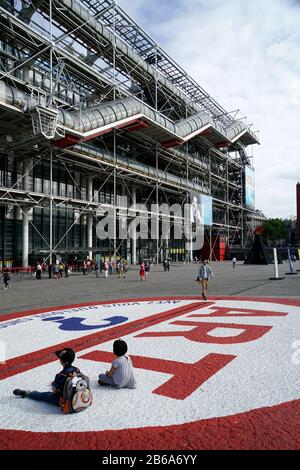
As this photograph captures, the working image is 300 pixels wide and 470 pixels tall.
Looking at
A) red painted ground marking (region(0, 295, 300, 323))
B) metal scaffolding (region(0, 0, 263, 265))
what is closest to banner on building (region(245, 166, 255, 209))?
metal scaffolding (region(0, 0, 263, 265))

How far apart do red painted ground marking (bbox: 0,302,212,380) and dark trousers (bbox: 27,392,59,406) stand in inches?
46.5

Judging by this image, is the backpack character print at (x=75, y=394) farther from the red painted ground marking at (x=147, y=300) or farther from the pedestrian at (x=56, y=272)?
the pedestrian at (x=56, y=272)

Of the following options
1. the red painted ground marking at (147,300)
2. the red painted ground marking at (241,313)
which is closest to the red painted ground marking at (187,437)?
the red painted ground marking at (241,313)

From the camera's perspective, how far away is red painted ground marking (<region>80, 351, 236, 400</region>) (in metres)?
5.02

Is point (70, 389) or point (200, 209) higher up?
point (200, 209)

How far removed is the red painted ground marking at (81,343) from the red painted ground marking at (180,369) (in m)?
0.72

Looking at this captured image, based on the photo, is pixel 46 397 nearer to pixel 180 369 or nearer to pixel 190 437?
pixel 190 437

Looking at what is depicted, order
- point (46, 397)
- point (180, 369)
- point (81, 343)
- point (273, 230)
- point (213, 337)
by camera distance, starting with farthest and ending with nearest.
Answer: point (273, 230) < point (213, 337) < point (81, 343) < point (180, 369) < point (46, 397)

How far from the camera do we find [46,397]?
4652 millimetres

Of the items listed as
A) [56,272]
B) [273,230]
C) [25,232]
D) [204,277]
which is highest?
[273,230]

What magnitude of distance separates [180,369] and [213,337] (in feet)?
7.01

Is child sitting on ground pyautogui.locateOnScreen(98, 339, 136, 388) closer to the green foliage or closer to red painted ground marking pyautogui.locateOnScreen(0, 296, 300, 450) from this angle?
red painted ground marking pyautogui.locateOnScreen(0, 296, 300, 450)

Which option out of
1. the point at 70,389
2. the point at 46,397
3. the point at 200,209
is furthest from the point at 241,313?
the point at 200,209
